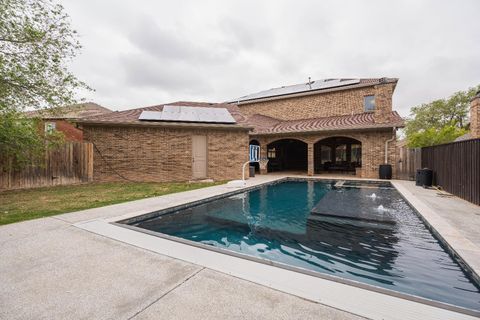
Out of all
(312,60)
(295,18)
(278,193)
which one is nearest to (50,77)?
(278,193)

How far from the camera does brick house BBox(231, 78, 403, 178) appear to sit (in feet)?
41.7

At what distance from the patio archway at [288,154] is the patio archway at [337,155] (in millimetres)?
1783

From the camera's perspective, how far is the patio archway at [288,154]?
20.4 m

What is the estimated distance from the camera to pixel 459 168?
7.04m

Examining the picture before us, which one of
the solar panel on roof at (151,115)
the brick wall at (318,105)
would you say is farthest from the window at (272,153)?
the solar panel on roof at (151,115)

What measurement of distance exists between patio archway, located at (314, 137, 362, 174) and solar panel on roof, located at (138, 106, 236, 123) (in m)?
9.79

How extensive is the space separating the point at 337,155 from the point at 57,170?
79.4ft

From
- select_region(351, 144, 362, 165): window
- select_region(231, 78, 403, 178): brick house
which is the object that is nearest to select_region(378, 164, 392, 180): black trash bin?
select_region(231, 78, 403, 178): brick house

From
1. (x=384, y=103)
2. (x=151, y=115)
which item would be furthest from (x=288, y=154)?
(x=151, y=115)

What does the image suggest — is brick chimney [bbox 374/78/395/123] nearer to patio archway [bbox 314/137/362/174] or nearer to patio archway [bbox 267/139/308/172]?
patio archway [bbox 314/137/362/174]

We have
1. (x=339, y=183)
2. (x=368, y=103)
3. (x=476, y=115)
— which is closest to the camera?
(x=476, y=115)

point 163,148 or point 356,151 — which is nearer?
point 163,148

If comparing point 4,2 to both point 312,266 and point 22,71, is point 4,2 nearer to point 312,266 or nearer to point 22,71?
point 22,71

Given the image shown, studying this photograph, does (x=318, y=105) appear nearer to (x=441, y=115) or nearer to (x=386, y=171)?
(x=386, y=171)
